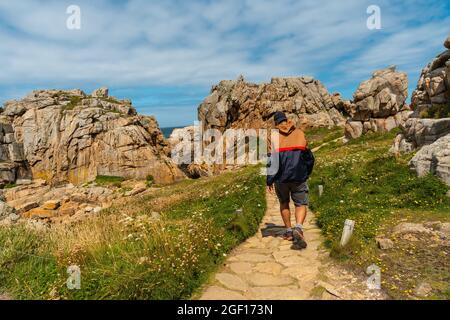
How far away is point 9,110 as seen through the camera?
205ft

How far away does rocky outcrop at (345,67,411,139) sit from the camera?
1244 inches

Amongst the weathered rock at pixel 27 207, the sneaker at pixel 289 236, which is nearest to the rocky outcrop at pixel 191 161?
the weathered rock at pixel 27 207

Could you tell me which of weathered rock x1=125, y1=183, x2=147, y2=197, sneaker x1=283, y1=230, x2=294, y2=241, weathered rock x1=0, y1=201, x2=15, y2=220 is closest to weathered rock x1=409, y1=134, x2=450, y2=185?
sneaker x1=283, y1=230, x2=294, y2=241

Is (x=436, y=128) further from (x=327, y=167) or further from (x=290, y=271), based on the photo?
(x=290, y=271)

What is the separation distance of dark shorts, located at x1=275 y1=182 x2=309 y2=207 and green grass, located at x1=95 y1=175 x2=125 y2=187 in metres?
47.3

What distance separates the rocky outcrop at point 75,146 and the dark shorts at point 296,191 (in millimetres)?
49757

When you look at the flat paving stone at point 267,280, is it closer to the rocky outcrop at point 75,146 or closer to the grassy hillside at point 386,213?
the grassy hillside at point 386,213

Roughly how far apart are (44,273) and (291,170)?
21.2 ft

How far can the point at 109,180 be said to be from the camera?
55.7 m

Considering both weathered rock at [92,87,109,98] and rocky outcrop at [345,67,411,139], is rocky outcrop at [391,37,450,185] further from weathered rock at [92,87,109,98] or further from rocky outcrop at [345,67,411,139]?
weathered rock at [92,87,109,98]

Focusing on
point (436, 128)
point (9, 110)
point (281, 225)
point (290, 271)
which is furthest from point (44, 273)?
point (9, 110)

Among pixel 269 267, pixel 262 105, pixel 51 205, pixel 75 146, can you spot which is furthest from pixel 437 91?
pixel 75 146

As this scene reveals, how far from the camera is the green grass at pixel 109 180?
173 ft

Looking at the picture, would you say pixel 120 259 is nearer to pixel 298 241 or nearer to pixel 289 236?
pixel 298 241
